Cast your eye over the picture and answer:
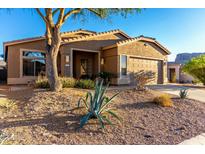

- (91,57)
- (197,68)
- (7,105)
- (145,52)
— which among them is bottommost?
(7,105)

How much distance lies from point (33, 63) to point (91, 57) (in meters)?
5.50

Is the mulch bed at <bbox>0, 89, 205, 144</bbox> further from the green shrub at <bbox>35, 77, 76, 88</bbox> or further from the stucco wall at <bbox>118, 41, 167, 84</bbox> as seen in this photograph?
the stucco wall at <bbox>118, 41, 167, 84</bbox>

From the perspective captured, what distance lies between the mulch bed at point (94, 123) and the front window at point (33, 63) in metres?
8.87

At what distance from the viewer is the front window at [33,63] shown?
584 inches

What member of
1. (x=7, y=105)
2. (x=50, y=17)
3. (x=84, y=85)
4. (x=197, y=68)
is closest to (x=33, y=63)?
(x=84, y=85)

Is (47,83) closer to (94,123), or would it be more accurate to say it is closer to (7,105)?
(7,105)

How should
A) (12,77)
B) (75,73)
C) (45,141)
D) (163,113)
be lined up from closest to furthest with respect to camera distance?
(45,141) → (163,113) → (12,77) → (75,73)

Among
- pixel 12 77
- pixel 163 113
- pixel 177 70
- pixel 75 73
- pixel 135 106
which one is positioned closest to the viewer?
pixel 163 113

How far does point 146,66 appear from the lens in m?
16.0

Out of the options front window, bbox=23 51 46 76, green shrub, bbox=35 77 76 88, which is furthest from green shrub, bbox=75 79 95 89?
front window, bbox=23 51 46 76

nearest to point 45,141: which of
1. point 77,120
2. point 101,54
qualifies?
point 77,120
